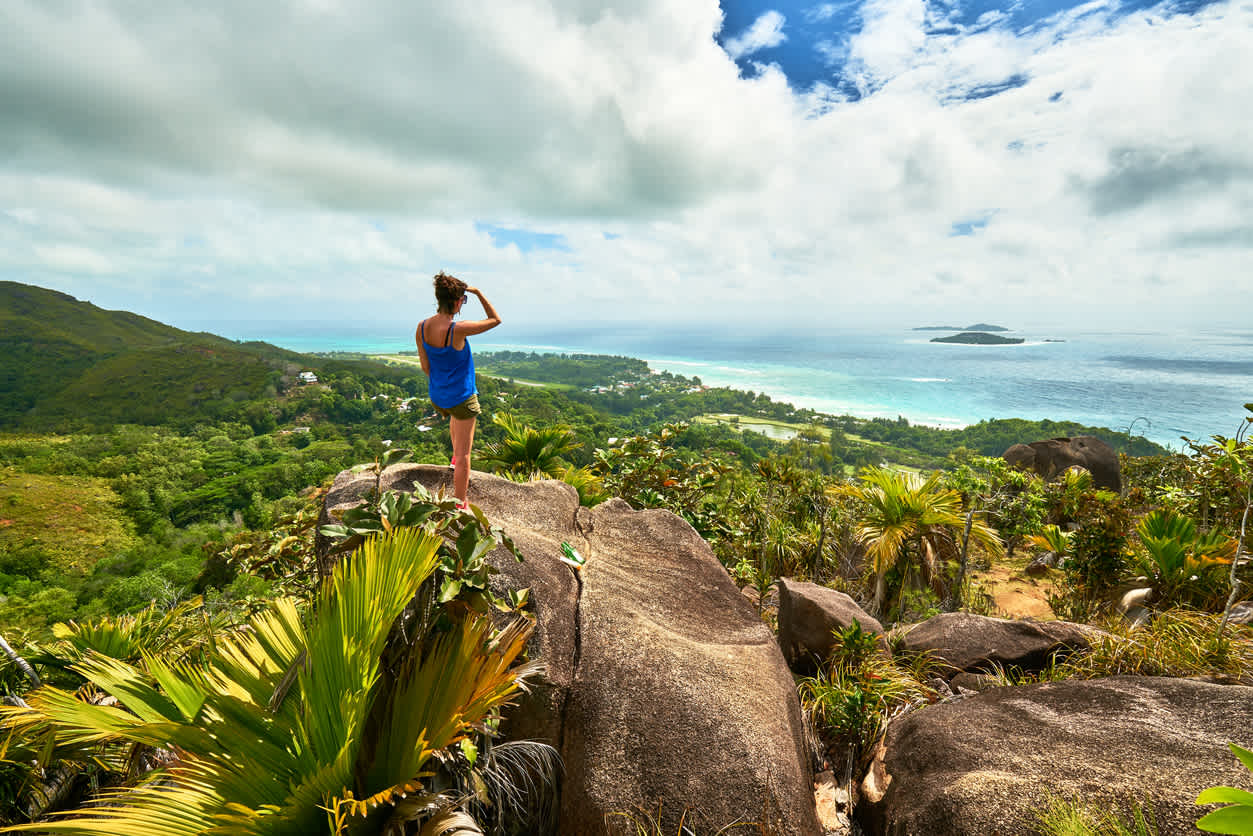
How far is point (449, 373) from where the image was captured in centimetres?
402

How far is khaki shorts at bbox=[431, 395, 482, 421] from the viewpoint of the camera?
13.6 ft

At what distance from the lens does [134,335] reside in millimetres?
124812

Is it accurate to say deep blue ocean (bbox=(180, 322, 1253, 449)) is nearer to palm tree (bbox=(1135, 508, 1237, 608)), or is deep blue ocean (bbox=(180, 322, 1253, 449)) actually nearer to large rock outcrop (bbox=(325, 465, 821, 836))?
palm tree (bbox=(1135, 508, 1237, 608))

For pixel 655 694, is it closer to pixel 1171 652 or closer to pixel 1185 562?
Result: pixel 1171 652

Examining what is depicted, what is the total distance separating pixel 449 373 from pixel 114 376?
398 ft

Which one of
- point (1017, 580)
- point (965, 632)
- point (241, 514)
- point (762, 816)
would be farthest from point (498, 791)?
point (241, 514)

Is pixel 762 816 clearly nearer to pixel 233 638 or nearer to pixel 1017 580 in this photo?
pixel 233 638

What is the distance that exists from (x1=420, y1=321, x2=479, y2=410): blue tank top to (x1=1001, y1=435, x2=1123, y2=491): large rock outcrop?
23.6 m

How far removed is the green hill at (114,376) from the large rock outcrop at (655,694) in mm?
90452

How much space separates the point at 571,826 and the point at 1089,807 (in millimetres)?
2755

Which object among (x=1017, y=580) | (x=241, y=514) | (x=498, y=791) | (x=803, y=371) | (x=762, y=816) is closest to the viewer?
(x=498, y=791)

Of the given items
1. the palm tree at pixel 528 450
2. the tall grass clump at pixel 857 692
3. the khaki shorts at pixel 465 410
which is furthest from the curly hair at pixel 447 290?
the tall grass clump at pixel 857 692

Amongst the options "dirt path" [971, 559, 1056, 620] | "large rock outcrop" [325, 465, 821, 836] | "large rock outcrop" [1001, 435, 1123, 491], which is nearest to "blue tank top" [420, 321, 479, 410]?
"large rock outcrop" [325, 465, 821, 836]

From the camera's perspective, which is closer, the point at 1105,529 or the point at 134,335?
the point at 1105,529
